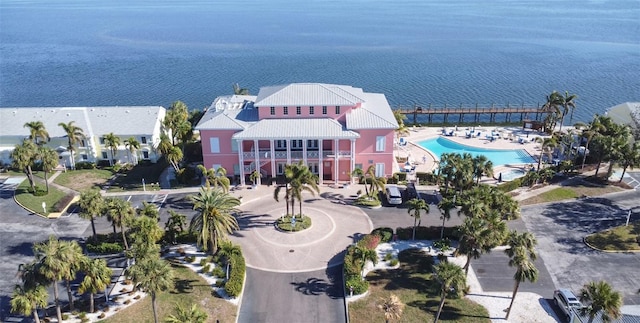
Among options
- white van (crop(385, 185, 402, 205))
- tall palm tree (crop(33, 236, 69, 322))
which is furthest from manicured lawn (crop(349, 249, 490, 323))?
tall palm tree (crop(33, 236, 69, 322))

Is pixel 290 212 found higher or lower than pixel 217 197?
lower

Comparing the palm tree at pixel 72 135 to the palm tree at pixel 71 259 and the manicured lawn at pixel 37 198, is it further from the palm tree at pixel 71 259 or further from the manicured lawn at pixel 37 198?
the palm tree at pixel 71 259

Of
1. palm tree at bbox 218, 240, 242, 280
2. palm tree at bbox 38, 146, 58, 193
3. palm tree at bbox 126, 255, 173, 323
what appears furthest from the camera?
palm tree at bbox 38, 146, 58, 193

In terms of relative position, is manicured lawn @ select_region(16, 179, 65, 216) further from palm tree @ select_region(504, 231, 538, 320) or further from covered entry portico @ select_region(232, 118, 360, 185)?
palm tree @ select_region(504, 231, 538, 320)

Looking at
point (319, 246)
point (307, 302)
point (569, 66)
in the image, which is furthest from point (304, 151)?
point (569, 66)

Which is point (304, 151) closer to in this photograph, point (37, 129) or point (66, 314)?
point (66, 314)

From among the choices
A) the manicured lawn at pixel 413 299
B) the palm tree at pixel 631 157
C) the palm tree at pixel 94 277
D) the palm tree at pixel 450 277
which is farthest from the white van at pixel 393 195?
the palm tree at pixel 94 277

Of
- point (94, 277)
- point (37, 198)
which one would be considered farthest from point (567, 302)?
point (37, 198)
